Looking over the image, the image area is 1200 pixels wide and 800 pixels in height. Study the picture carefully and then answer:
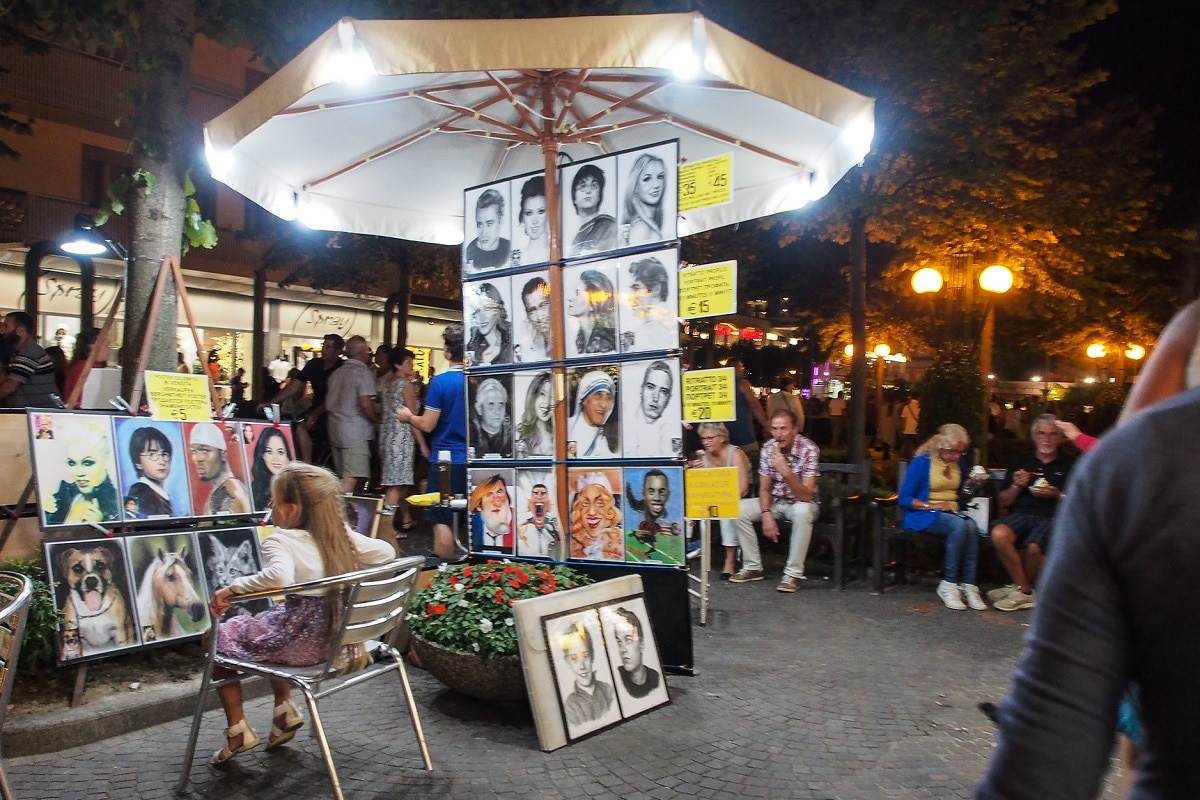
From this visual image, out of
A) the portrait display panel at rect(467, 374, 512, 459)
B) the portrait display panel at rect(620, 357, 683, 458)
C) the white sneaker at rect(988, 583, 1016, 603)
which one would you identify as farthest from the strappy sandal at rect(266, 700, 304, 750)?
the white sneaker at rect(988, 583, 1016, 603)

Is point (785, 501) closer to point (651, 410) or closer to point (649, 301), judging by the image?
point (651, 410)

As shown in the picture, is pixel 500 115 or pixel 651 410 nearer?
pixel 651 410

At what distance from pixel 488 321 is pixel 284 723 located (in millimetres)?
2542

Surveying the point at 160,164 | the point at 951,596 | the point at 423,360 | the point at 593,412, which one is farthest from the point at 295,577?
the point at 423,360

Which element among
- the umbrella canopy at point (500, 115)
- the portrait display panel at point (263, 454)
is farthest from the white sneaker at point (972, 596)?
the portrait display panel at point (263, 454)

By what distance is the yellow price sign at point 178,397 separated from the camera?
207 inches

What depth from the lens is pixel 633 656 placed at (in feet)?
15.1

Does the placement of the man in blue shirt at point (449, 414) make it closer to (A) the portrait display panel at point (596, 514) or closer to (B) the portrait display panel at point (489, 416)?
(B) the portrait display panel at point (489, 416)

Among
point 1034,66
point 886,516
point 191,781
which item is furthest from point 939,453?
point 1034,66

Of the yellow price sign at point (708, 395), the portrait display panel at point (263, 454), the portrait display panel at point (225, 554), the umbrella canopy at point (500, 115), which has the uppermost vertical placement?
the umbrella canopy at point (500, 115)

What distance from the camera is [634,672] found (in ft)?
15.0

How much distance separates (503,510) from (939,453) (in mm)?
4156

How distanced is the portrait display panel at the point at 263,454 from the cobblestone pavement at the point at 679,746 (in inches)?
58.3

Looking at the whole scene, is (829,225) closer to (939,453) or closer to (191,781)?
(939,453)
